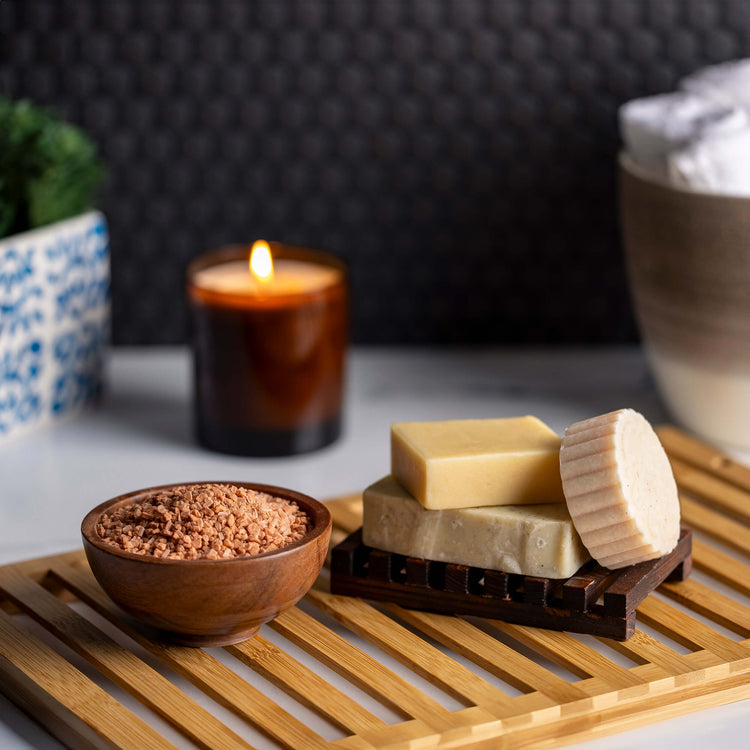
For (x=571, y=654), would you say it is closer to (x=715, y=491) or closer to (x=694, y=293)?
(x=715, y=491)

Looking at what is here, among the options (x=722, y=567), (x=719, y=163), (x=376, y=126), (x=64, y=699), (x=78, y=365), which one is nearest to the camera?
(x=64, y=699)

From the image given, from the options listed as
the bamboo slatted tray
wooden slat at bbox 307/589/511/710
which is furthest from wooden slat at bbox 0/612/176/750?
wooden slat at bbox 307/589/511/710

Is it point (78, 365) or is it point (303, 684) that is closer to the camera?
point (303, 684)

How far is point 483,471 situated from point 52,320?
41cm

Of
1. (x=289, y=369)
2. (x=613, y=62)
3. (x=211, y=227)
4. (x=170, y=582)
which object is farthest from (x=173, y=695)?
(x=613, y=62)

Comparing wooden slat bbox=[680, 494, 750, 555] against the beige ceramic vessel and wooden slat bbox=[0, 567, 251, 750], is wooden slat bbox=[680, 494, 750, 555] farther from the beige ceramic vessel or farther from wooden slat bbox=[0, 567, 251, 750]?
wooden slat bbox=[0, 567, 251, 750]

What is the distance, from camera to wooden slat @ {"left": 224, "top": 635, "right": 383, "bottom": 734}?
1.56 ft

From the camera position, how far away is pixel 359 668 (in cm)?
52

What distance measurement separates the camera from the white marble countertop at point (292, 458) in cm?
76

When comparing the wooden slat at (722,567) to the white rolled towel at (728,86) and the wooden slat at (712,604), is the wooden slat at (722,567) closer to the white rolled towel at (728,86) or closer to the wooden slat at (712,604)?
the wooden slat at (712,604)

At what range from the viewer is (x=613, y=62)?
3.22 feet

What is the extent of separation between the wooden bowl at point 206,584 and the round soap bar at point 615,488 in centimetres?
12

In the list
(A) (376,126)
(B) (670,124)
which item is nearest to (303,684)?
(B) (670,124)

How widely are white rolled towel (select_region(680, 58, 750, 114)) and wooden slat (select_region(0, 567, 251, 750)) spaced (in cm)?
55
